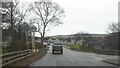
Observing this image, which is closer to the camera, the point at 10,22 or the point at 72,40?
the point at 10,22

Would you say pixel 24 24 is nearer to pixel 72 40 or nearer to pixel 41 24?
pixel 41 24

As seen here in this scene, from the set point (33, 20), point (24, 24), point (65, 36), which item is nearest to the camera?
point (24, 24)

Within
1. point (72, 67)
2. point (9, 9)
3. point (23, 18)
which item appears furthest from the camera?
point (23, 18)

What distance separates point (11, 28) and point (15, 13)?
344 inches

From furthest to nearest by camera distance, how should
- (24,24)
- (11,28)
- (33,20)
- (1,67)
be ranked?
(33,20) < (24,24) < (11,28) < (1,67)

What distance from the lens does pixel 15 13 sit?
67.7m

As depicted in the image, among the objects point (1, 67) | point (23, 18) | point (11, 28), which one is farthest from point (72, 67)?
point (23, 18)

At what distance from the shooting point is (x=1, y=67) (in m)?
18.0

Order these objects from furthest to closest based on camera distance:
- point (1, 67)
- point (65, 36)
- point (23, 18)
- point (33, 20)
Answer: point (65, 36), point (33, 20), point (23, 18), point (1, 67)

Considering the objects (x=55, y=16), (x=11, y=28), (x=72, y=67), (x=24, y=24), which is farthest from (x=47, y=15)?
(x=72, y=67)

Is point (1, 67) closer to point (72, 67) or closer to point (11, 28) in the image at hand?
point (72, 67)

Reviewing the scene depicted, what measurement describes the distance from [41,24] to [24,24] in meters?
7.25

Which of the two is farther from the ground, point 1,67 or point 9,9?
point 9,9

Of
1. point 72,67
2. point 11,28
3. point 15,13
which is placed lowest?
point 72,67
